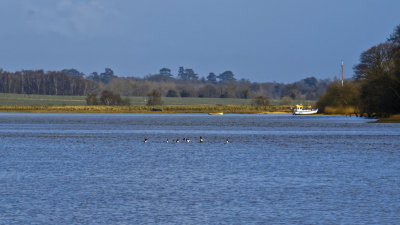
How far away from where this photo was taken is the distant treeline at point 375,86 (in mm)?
93062

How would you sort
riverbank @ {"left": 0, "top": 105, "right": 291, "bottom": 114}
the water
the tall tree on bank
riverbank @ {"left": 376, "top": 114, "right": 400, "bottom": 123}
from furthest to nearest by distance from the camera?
riverbank @ {"left": 0, "top": 105, "right": 291, "bottom": 114}, riverbank @ {"left": 376, "top": 114, "right": 400, "bottom": 123}, the tall tree on bank, the water

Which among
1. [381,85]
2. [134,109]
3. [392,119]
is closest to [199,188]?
[381,85]

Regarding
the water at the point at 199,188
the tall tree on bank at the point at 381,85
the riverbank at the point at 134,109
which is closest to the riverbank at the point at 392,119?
the tall tree on bank at the point at 381,85

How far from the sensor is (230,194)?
75.6ft

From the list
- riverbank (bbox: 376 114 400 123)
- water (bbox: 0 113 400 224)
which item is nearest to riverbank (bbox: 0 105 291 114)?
riverbank (bbox: 376 114 400 123)

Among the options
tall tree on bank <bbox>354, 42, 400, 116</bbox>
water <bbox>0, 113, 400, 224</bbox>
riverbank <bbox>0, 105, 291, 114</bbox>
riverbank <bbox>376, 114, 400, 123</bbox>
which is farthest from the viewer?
riverbank <bbox>0, 105, 291, 114</bbox>

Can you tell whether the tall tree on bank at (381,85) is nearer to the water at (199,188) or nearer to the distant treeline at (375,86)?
the distant treeline at (375,86)

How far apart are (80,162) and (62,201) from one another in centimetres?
1447

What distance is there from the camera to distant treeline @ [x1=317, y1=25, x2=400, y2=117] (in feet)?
305

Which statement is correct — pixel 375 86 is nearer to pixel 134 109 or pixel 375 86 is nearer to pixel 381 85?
pixel 381 85

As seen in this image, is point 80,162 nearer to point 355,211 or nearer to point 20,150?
point 20,150

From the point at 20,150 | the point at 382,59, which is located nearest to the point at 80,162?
the point at 20,150

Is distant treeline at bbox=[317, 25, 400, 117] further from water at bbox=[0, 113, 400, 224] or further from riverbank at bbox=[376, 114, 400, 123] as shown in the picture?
water at bbox=[0, 113, 400, 224]

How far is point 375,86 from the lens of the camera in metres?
94.9
